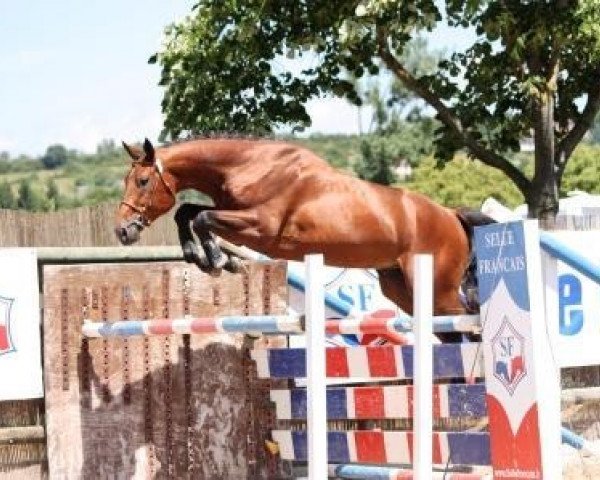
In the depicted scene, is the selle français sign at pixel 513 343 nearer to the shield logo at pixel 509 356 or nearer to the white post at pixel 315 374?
the shield logo at pixel 509 356

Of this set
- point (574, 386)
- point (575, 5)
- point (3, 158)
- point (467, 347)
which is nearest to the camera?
point (467, 347)

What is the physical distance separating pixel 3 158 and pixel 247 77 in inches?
5715

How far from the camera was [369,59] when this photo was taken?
16469mm

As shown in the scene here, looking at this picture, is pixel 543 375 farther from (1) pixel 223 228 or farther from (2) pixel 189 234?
(2) pixel 189 234

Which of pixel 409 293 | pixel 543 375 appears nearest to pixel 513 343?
pixel 543 375

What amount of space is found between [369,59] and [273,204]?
312 inches

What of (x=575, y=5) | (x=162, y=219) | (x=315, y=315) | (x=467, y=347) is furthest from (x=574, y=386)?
(x=575, y=5)

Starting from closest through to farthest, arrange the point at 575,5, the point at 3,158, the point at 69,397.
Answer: the point at 69,397 < the point at 575,5 < the point at 3,158

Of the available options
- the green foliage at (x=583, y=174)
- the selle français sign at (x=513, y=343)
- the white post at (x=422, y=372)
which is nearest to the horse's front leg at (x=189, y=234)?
the white post at (x=422, y=372)

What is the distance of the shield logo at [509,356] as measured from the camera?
566 centimetres

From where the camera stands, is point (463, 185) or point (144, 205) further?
point (463, 185)

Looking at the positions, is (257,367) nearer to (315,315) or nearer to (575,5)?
(315,315)

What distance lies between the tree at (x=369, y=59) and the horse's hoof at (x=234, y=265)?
7.14 metres

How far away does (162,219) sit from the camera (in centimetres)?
1085
